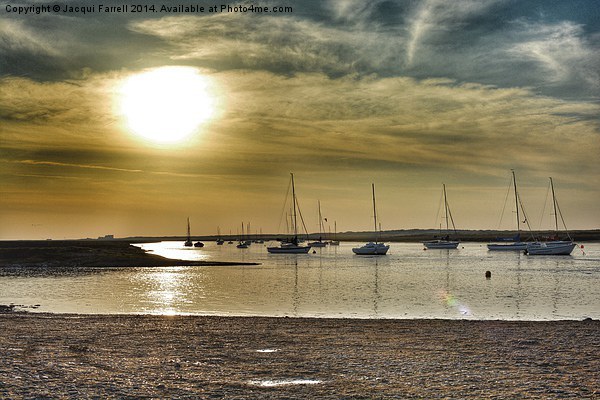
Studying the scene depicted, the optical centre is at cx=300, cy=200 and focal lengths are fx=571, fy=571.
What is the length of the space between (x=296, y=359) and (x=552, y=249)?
11763cm

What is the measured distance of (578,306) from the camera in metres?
35.2

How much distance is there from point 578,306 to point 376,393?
27.9 metres

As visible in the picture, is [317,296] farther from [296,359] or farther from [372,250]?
[372,250]

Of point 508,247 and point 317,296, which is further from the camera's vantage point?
point 508,247

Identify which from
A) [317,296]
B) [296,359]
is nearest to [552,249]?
[317,296]

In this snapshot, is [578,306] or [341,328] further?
[578,306]

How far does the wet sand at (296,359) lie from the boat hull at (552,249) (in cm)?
10479

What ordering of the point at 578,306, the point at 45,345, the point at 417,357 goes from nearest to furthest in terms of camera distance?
the point at 417,357 → the point at 45,345 → the point at 578,306

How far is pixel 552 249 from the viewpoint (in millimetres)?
120625

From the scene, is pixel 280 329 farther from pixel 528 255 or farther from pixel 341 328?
pixel 528 255

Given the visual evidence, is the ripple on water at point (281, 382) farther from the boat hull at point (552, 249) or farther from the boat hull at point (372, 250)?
the boat hull at point (552, 249)

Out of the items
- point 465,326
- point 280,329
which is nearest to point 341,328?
point 280,329

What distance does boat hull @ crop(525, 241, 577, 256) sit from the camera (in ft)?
393

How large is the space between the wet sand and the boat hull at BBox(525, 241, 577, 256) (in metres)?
105
